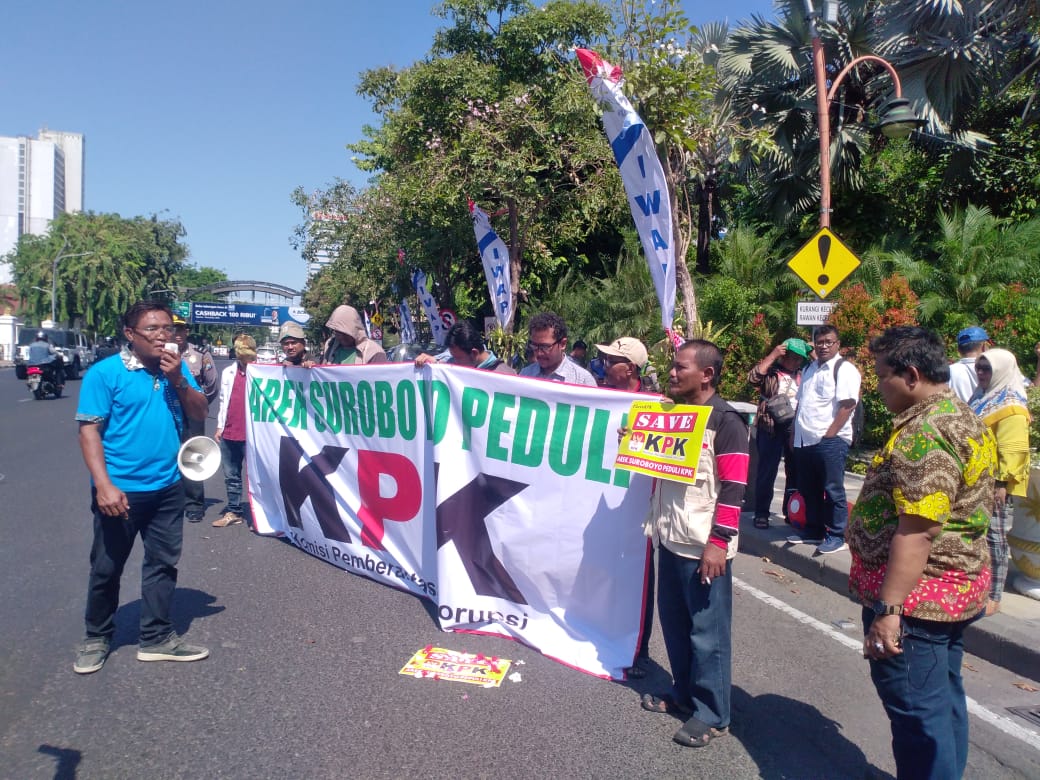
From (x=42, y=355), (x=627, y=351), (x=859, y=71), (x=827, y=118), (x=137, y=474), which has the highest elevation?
(x=859, y=71)

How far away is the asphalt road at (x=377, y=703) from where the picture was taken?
132 inches

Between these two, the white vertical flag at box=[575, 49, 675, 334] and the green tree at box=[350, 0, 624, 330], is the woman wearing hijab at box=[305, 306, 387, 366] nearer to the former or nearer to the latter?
the white vertical flag at box=[575, 49, 675, 334]

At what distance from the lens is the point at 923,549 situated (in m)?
2.66

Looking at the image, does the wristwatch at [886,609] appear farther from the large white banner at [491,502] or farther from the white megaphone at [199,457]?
the white megaphone at [199,457]

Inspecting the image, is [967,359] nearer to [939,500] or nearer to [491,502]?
[491,502]

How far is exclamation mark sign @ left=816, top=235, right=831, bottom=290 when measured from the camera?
8.74 m

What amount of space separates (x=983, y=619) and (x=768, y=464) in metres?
2.74

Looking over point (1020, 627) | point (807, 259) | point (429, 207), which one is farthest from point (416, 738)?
point (429, 207)

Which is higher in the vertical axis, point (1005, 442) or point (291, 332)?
point (291, 332)

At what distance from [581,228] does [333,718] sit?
1731 cm

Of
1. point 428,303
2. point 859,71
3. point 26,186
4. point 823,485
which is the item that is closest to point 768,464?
point 823,485

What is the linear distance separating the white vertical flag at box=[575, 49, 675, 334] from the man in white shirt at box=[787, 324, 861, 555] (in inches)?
57.7

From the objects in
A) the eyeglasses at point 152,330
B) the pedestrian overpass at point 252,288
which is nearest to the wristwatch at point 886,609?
the eyeglasses at point 152,330

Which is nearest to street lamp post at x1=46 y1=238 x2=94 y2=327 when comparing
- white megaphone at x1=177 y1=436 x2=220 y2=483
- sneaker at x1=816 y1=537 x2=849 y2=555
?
white megaphone at x1=177 y1=436 x2=220 y2=483
